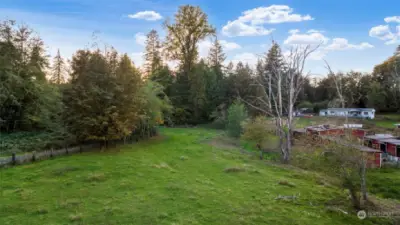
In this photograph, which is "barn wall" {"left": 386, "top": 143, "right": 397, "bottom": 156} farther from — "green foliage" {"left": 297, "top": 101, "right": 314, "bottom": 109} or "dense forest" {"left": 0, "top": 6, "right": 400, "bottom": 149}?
"green foliage" {"left": 297, "top": 101, "right": 314, "bottom": 109}

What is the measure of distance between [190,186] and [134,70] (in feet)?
37.1

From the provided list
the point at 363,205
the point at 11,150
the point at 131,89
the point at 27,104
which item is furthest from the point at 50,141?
the point at 363,205

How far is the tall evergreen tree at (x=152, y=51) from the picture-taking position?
1852 inches

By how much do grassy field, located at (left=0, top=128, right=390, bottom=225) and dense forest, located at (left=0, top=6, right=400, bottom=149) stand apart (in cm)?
374

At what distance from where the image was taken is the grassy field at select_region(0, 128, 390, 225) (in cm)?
744

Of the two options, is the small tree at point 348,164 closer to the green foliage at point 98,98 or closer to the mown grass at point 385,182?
the mown grass at point 385,182

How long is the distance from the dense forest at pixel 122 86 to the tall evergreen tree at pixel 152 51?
0.18 m

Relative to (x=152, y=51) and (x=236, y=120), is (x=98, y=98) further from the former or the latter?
(x=152, y=51)

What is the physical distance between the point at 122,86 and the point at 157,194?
10017 mm

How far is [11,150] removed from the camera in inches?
634

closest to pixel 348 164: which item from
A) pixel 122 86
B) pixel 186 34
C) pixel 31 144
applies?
pixel 122 86

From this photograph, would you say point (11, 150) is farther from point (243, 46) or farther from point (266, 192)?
point (243, 46)

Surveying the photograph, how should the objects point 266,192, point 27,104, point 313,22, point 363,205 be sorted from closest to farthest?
point 363,205 < point 266,192 < point 313,22 < point 27,104

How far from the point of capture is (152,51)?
47.2 metres
